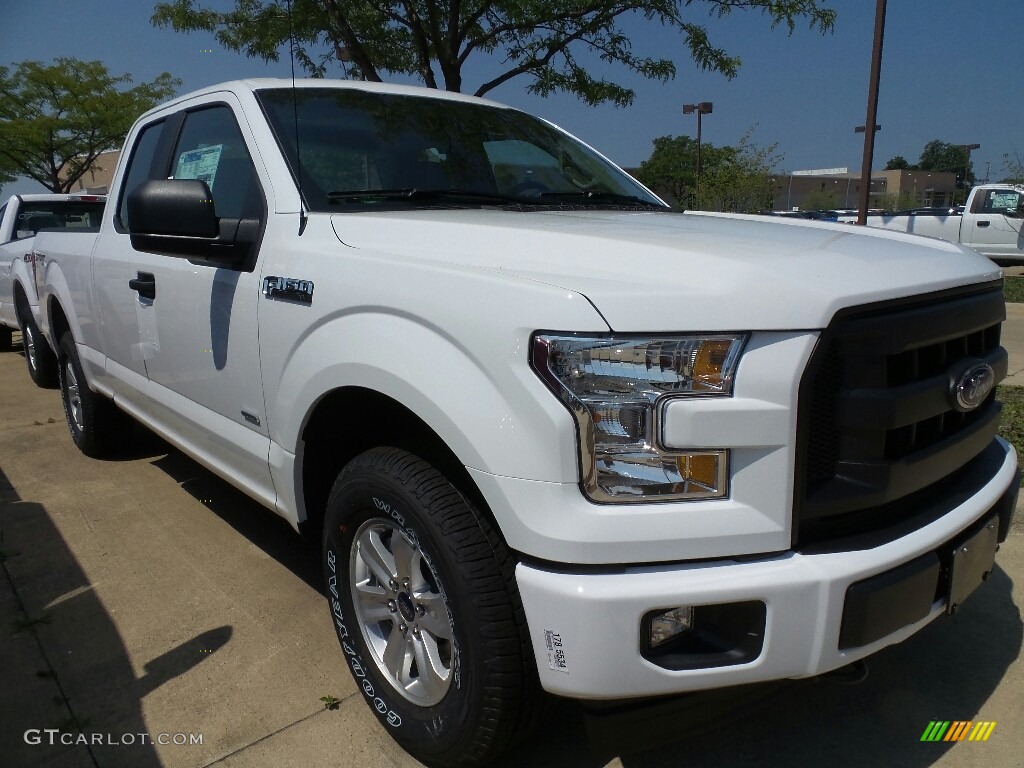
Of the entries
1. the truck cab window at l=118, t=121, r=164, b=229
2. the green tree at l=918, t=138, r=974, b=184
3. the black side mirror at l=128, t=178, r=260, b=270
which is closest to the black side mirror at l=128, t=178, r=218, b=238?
the black side mirror at l=128, t=178, r=260, b=270

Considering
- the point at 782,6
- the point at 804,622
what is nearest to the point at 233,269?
the point at 804,622

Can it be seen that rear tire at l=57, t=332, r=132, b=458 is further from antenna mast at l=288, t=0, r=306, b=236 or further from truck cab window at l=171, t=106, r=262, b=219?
antenna mast at l=288, t=0, r=306, b=236

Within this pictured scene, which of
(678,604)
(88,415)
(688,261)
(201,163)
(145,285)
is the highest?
(201,163)

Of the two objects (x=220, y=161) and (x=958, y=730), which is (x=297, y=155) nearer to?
(x=220, y=161)

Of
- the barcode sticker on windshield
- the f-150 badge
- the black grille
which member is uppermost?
the f-150 badge

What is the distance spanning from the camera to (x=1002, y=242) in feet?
53.1

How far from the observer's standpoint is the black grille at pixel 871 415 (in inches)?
65.1

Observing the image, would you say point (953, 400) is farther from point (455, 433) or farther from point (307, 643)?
point (307, 643)

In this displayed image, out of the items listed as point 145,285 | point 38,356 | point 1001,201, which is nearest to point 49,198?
point 38,356

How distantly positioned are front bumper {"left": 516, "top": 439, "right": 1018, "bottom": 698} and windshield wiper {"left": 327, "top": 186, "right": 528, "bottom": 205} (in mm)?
1417

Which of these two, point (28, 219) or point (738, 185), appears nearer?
point (28, 219)

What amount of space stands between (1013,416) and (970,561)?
148 inches

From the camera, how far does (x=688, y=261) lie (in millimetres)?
1696

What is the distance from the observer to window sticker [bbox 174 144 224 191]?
3016 millimetres
